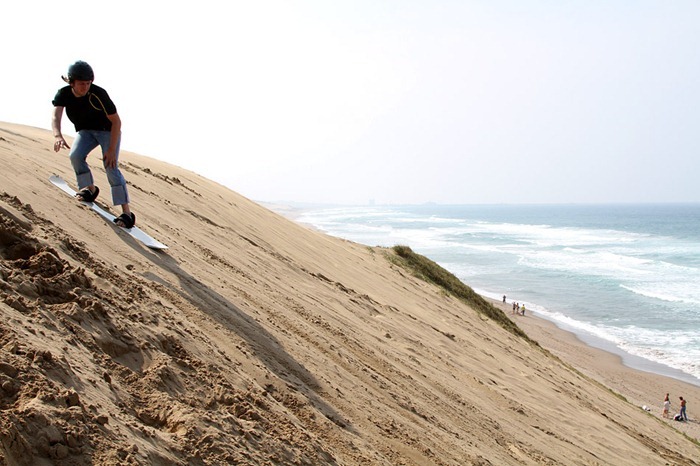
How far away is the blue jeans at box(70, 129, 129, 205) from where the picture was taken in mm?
5188

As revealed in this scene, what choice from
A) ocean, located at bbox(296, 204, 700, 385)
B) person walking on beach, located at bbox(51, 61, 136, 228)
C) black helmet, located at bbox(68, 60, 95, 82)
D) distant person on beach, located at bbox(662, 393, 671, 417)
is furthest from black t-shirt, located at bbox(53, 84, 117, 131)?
ocean, located at bbox(296, 204, 700, 385)

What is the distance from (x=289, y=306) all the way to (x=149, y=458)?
3287 millimetres

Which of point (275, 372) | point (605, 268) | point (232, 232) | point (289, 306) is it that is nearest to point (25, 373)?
point (275, 372)

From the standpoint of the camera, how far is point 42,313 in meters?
3.06

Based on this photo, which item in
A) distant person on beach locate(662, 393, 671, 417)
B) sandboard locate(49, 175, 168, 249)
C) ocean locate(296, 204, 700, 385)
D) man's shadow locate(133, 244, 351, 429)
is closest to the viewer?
man's shadow locate(133, 244, 351, 429)

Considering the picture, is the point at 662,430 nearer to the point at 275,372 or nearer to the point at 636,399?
the point at 636,399

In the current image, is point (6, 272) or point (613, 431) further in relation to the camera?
point (613, 431)

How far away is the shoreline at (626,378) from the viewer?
15422 mm

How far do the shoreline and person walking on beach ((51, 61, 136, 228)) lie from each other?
42.8ft

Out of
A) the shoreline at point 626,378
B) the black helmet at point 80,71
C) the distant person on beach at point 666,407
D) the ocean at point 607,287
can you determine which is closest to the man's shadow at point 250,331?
the black helmet at point 80,71

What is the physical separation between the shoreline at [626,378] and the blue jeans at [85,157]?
12990mm

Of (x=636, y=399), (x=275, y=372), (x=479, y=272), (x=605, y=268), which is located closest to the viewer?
(x=275, y=372)

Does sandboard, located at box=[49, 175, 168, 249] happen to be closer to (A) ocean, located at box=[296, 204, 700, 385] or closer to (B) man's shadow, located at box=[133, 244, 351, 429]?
(B) man's shadow, located at box=[133, 244, 351, 429]

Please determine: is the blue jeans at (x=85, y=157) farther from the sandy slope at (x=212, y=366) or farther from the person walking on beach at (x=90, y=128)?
the sandy slope at (x=212, y=366)
